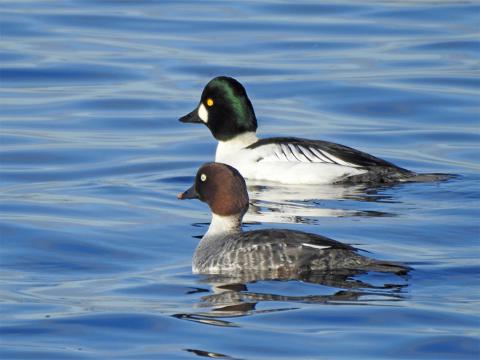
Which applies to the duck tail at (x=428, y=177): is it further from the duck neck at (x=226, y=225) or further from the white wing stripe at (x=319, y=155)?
the duck neck at (x=226, y=225)

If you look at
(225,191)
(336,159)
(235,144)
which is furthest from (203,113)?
(225,191)

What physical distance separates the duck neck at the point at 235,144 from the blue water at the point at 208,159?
0.49m

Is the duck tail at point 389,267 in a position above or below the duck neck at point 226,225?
below

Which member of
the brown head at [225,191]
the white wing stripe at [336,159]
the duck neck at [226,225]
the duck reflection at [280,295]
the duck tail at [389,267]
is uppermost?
the white wing stripe at [336,159]

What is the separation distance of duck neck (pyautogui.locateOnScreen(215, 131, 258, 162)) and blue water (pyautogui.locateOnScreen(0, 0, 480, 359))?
1.59ft

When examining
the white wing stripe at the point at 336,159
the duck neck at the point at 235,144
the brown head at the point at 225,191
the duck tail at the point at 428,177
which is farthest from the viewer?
the duck neck at the point at 235,144

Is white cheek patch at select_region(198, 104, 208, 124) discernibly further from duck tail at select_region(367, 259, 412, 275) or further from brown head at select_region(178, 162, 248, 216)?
duck tail at select_region(367, 259, 412, 275)

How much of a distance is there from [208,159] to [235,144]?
586 millimetres

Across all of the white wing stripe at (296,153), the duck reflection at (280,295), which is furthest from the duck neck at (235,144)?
the duck reflection at (280,295)

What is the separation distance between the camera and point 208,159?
18500mm

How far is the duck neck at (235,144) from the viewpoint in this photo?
1795 centimetres

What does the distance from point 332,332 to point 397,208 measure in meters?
4.78

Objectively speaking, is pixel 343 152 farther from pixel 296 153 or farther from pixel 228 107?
pixel 228 107

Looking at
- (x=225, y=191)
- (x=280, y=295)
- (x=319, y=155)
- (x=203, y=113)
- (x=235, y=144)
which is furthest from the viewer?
(x=203, y=113)
